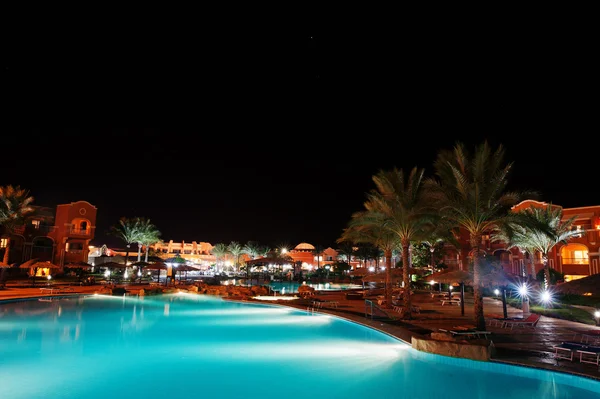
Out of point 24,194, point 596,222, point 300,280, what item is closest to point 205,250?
point 300,280

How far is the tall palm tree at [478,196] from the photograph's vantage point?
547 inches

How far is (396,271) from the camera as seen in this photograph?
75.8 ft

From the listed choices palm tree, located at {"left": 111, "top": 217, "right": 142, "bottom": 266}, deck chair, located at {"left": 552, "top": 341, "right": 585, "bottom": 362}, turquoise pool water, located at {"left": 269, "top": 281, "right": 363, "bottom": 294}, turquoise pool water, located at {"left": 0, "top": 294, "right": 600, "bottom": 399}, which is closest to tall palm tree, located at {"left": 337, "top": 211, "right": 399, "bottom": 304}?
turquoise pool water, located at {"left": 0, "top": 294, "right": 600, "bottom": 399}

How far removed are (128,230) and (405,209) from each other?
44115 mm

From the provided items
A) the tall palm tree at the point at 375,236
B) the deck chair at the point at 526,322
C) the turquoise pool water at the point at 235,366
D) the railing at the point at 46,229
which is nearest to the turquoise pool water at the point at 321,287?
the tall palm tree at the point at 375,236

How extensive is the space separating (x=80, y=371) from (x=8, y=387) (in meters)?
1.65

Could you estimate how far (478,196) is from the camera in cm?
1380

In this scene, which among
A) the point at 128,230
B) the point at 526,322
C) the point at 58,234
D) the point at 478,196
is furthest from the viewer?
the point at 128,230

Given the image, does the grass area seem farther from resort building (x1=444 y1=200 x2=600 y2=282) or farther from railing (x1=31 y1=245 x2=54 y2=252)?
railing (x1=31 y1=245 x2=54 y2=252)

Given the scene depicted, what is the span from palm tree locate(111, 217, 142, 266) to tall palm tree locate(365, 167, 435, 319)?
41.9 m

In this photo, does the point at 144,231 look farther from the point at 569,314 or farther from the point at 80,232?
the point at 569,314

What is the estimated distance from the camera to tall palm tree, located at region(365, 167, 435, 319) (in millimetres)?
16844

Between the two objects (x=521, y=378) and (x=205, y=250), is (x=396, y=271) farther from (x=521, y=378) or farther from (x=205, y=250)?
(x=205, y=250)

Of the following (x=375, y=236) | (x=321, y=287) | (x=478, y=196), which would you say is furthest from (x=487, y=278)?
(x=321, y=287)
